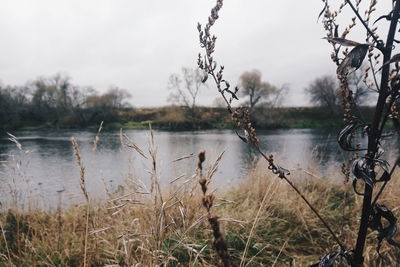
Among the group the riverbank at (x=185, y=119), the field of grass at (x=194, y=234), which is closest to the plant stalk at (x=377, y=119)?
the field of grass at (x=194, y=234)

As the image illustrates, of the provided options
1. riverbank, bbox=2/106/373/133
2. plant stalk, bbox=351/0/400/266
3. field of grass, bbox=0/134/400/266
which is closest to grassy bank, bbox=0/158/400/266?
field of grass, bbox=0/134/400/266

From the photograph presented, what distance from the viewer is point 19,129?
40406 mm

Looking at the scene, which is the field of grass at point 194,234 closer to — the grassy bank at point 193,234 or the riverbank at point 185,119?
the grassy bank at point 193,234

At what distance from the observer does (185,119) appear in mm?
38750

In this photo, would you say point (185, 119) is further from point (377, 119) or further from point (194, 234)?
point (377, 119)

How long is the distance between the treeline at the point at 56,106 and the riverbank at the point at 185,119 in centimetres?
16

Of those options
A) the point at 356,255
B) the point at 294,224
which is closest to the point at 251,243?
the point at 294,224

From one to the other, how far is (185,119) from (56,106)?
90.5 ft

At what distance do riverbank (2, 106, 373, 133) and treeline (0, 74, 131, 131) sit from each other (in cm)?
16

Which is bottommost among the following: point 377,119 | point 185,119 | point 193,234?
point 193,234

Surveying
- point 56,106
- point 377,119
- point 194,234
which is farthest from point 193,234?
point 56,106

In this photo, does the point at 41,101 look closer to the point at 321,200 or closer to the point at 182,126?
the point at 182,126

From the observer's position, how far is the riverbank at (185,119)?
1475 inches

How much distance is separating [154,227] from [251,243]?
2.27 meters
